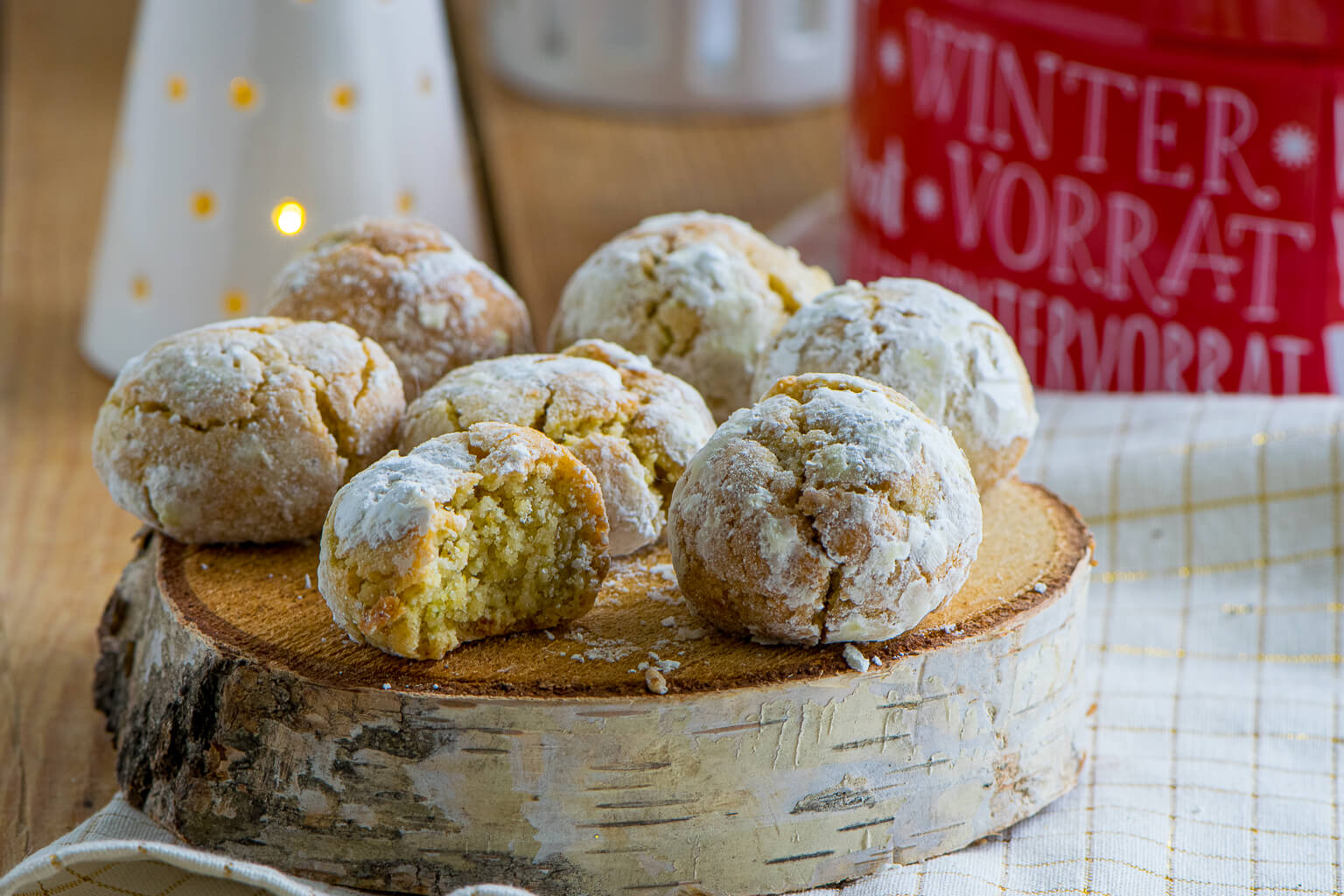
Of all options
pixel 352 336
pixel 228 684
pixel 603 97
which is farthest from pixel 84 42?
pixel 228 684

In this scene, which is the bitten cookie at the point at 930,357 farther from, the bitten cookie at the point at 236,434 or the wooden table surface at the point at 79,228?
the wooden table surface at the point at 79,228

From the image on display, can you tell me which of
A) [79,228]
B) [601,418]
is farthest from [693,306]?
[79,228]

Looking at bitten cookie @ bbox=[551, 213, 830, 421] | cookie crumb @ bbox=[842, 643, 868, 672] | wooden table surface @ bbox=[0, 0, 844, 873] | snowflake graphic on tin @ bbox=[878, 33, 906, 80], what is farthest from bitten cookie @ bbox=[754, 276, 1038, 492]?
snowflake graphic on tin @ bbox=[878, 33, 906, 80]

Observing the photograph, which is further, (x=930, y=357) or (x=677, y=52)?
(x=677, y=52)

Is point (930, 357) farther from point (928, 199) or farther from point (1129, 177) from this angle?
point (928, 199)

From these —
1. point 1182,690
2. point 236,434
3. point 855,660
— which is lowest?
point 1182,690

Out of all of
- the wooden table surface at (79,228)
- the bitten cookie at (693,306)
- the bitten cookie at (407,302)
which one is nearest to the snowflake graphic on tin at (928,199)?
the wooden table surface at (79,228)
